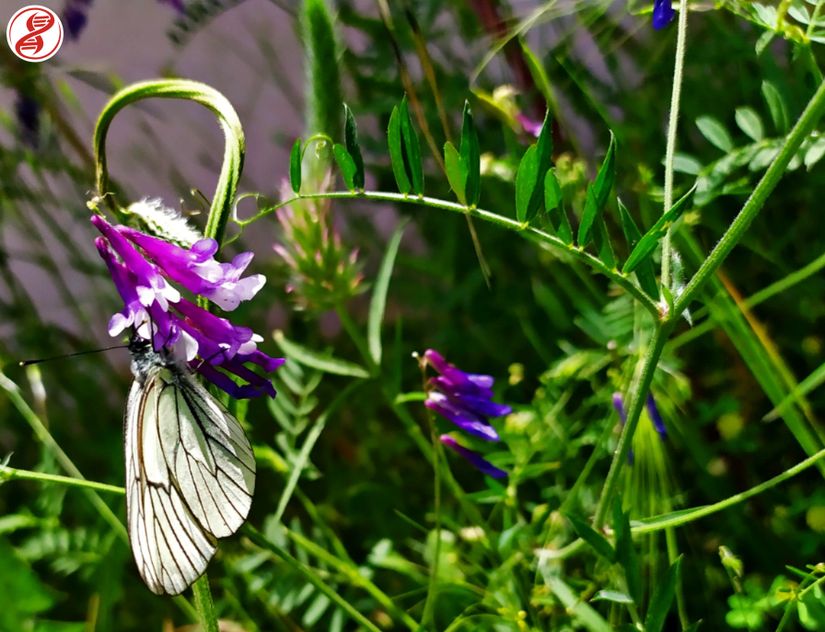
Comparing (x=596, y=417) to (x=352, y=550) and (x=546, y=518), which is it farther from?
(x=352, y=550)

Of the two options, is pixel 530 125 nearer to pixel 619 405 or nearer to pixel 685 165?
pixel 685 165

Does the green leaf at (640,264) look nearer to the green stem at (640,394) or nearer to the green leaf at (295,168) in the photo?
the green stem at (640,394)

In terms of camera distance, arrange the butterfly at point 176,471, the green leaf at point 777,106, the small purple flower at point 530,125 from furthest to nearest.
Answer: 1. the small purple flower at point 530,125
2. the green leaf at point 777,106
3. the butterfly at point 176,471

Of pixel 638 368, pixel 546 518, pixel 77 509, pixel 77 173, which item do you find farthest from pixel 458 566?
pixel 77 173

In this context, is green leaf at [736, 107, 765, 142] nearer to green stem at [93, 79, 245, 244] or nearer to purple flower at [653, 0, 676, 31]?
purple flower at [653, 0, 676, 31]

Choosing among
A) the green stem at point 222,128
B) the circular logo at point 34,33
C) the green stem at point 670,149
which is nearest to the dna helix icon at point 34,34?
the circular logo at point 34,33

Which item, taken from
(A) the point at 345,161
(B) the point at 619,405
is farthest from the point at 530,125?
(A) the point at 345,161
